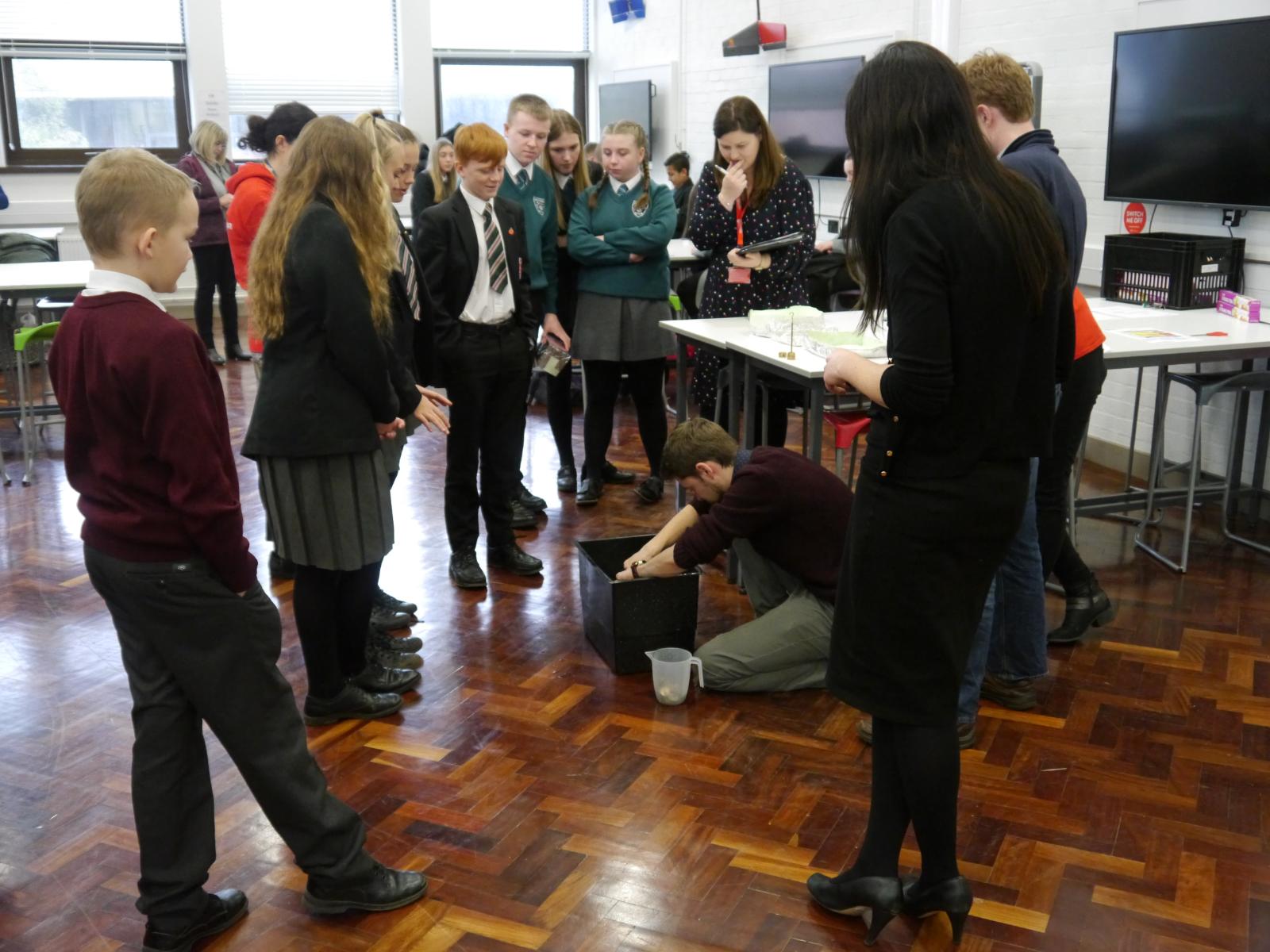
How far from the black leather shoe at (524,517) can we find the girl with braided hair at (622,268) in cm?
43

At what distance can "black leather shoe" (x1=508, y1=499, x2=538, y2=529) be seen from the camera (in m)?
4.60

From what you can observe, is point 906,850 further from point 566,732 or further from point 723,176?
point 723,176

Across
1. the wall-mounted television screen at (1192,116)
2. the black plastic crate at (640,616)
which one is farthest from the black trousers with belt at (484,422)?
the wall-mounted television screen at (1192,116)

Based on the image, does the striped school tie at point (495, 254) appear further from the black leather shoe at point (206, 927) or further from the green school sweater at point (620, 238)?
the black leather shoe at point (206, 927)

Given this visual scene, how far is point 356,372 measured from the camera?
2592 mm

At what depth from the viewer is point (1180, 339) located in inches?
159

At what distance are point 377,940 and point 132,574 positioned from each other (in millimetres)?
825

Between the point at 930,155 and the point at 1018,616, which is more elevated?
the point at 930,155

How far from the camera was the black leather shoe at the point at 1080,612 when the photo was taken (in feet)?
11.7

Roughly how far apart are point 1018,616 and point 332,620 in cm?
174

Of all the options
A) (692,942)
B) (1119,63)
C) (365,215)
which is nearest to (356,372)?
(365,215)

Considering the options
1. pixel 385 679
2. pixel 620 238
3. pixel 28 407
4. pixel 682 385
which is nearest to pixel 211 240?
pixel 28 407

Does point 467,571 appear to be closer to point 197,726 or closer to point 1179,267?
point 197,726

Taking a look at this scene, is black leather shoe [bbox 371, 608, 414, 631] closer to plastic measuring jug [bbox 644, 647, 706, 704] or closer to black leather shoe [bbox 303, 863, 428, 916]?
plastic measuring jug [bbox 644, 647, 706, 704]
